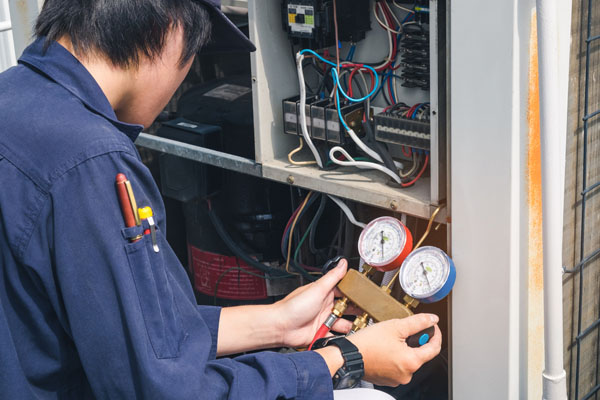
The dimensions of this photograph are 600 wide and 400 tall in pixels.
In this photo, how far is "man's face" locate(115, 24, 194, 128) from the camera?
1206 mm

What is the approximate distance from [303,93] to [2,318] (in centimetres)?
97

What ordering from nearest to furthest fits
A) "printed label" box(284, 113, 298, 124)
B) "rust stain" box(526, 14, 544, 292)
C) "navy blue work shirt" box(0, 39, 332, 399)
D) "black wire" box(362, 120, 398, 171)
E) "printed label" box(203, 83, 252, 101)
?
"navy blue work shirt" box(0, 39, 332, 399) → "rust stain" box(526, 14, 544, 292) → "black wire" box(362, 120, 398, 171) → "printed label" box(284, 113, 298, 124) → "printed label" box(203, 83, 252, 101)

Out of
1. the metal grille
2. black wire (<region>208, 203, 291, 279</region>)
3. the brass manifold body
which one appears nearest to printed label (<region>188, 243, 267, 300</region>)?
black wire (<region>208, 203, 291, 279</region>)

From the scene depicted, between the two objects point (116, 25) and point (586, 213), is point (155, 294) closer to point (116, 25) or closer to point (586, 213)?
point (116, 25)

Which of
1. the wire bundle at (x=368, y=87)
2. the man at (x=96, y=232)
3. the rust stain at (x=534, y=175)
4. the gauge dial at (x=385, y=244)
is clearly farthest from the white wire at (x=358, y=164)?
the man at (x=96, y=232)

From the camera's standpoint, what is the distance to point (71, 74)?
1.15 m

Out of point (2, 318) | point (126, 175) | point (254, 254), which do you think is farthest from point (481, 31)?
point (254, 254)

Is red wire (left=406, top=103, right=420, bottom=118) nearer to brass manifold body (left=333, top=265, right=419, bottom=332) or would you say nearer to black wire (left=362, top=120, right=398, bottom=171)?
black wire (left=362, top=120, right=398, bottom=171)

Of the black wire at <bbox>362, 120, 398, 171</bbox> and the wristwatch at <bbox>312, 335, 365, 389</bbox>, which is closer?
the wristwatch at <bbox>312, 335, 365, 389</bbox>

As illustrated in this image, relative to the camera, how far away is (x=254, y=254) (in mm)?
2279

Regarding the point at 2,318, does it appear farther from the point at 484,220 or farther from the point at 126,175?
the point at 484,220

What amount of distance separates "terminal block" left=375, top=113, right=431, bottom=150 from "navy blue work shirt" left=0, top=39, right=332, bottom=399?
693mm

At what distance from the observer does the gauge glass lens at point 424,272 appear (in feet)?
5.15

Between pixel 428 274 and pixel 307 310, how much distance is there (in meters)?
0.30
